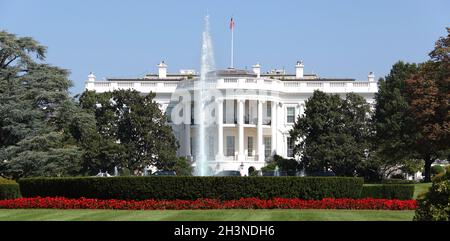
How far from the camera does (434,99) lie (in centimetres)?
5166

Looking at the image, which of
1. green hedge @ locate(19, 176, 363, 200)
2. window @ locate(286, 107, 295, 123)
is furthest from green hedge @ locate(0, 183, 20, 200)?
window @ locate(286, 107, 295, 123)

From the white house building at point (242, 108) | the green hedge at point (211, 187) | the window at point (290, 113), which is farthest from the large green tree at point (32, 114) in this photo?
the window at point (290, 113)

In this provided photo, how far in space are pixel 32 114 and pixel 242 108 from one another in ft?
113

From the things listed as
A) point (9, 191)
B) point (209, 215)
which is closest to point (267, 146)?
point (9, 191)

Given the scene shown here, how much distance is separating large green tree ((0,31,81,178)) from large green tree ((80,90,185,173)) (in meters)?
11.1

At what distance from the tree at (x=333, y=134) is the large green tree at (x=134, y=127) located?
10.1 meters

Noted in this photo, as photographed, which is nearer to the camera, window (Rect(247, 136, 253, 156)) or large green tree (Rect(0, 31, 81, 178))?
large green tree (Rect(0, 31, 81, 178))

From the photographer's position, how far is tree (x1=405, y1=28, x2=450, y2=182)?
50.3 meters

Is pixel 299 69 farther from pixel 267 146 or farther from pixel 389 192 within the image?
pixel 389 192

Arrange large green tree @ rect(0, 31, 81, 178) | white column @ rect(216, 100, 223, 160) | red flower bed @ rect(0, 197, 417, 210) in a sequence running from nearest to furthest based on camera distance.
→ red flower bed @ rect(0, 197, 417, 210)
large green tree @ rect(0, 31, 81, 178)
white column @ rect(216, 100, 223, 160)

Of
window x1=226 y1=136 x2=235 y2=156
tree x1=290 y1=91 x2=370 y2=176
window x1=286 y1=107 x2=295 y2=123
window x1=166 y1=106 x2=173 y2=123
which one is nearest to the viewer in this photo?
tree x1=290 y1=91 x2=370 y2=176

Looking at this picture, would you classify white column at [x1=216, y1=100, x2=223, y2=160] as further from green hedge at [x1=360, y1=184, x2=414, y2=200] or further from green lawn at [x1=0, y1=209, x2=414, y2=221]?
green lawn at [x1=0, y1=209, x2=414, y2=221]

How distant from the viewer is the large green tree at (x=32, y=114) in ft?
161

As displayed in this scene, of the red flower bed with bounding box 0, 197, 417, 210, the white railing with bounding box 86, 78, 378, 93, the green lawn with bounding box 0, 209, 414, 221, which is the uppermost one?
the white railing with bounding box 86, 78, 378, 93
